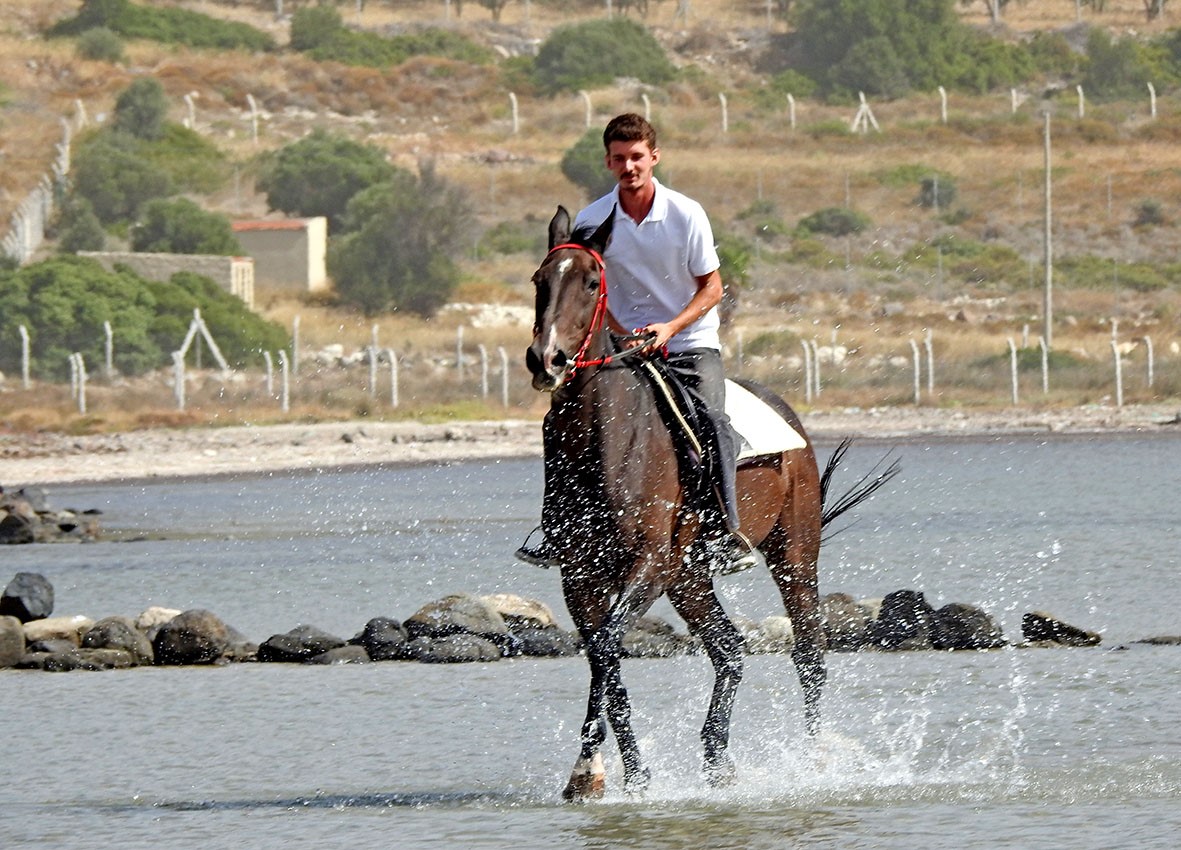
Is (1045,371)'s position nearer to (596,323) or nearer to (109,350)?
(109,350)

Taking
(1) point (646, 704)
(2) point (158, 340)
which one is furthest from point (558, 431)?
(2) point (158, 340)

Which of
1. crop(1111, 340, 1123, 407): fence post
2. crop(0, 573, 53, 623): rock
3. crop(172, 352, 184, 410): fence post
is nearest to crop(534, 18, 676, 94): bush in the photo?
crop(1111, 340, 1123, 407): fence post

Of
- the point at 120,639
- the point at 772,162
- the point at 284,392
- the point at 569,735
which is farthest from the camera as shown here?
the point at 772,162

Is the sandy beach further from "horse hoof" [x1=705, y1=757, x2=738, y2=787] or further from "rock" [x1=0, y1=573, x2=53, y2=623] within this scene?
"horse hoof" [x1=705, y1=757, x2=738, y2=787]

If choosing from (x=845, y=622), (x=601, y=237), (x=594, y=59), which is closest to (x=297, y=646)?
(x=845, y=622)

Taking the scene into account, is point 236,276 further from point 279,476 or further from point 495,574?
point 495,574

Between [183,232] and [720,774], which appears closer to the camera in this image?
[720,774]

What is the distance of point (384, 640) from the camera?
46.5ft

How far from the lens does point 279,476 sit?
35.5 meters

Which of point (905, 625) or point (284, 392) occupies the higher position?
point (905, 625)

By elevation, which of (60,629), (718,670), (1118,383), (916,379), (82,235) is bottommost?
(1118,383)

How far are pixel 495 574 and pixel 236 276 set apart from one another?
36008 mm

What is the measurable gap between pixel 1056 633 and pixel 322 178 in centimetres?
6092

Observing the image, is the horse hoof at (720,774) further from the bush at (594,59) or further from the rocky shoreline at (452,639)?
the bush at (594,59)
